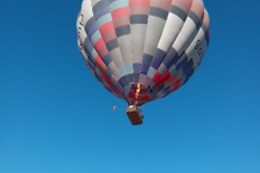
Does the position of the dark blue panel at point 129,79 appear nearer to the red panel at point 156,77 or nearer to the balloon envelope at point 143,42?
the balloon envelope at point 143,42

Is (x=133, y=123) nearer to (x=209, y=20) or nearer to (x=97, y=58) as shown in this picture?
(x=97, y=58)

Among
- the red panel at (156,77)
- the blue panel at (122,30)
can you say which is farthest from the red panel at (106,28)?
the red panel at (156,77)

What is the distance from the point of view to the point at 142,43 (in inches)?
850

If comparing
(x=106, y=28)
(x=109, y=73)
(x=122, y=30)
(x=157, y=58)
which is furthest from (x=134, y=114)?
(x=106, y=28)

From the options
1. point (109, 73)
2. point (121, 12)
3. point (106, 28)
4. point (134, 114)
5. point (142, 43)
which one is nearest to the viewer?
point (134, 114)

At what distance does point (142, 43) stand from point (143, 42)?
6 cm

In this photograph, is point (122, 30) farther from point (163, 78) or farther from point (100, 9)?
point (163, 78)

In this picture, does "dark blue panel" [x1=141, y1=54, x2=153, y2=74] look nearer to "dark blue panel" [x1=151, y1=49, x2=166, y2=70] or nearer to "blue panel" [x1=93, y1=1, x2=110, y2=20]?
"dark blue panel" [x1=151, y1=49, x2=166, y2=70]

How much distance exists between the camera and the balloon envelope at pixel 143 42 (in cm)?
2152

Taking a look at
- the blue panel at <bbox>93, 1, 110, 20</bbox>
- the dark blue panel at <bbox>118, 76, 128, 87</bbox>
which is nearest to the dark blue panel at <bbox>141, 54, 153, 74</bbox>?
the dark blue panel at <bbox>118, 76, 128, 87</bbox>

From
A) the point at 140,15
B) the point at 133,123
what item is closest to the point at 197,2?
the point at 140,15

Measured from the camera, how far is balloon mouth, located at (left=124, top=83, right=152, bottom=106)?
21.3 meters

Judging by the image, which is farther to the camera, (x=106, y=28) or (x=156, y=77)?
(x=106, y=28)

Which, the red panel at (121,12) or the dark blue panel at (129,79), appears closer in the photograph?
the dark blue panel at (129,79)
